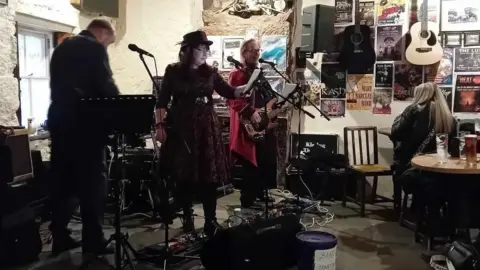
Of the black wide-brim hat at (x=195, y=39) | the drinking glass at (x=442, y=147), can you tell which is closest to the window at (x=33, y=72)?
the black wide-brim hat at (x=195, y=39)

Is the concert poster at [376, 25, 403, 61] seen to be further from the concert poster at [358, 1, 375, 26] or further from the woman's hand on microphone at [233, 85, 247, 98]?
the woman's hand on microphone at [233, 85, 247, 98]

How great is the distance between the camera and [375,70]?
16.5 ft

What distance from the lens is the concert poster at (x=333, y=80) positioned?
5.14 meters

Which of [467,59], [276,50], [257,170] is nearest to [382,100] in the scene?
[467,59]

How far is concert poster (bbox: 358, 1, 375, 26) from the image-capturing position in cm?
498

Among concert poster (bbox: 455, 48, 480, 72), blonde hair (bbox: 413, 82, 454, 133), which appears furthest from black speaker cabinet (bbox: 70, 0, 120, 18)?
concert poster (bbox: 455, 48, 480, 72)

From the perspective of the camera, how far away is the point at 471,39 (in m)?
4.70

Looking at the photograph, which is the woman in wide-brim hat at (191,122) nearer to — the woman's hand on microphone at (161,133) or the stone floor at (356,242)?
the woman's hand on microphone at (161,133)

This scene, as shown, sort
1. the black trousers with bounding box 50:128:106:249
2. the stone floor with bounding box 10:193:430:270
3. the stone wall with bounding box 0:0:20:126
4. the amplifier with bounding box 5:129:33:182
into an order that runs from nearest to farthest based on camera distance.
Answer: the stone floor with bounding box 10:193:430:270 → the black trousers with bounding box 50:128:106:249 → the amplifier with bounding box 5:129:33:182 → the stone wall with bounding box 0:0:20:126

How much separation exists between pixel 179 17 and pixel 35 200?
251 cm

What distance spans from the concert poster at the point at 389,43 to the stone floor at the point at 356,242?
150cm

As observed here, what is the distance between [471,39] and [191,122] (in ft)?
9.70

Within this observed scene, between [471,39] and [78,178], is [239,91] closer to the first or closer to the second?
[78,178]

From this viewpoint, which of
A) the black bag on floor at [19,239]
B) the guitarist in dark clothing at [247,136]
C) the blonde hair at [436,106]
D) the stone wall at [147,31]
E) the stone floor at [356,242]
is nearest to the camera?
the black bag on floor at [19,239]
